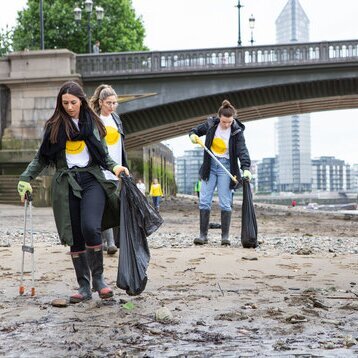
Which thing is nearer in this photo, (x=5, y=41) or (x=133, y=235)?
(x=133, y=235)

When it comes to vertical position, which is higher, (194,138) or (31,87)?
(31,87)

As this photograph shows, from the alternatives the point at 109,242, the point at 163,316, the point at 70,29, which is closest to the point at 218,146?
the point at 109,242

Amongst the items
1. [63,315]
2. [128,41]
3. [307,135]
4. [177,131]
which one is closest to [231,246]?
[63,315]

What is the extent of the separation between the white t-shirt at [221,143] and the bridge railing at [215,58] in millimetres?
20391

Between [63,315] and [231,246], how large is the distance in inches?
173

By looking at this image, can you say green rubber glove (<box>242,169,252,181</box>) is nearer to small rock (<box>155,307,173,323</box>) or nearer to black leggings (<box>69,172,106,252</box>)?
black leggings (<box>69,172,106,252</box>)

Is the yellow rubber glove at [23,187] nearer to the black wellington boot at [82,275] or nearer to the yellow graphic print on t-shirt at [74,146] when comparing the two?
the yellow graphic print on t-shirt at [74,146]

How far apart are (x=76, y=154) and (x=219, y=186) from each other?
388 centimetres

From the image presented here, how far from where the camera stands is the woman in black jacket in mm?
8211

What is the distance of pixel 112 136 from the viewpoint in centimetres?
650

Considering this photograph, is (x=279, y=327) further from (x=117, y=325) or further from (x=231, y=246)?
(x=231, y=246)

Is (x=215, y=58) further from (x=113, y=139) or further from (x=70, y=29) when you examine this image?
(x=113, y=139)

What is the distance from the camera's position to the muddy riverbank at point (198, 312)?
3330 mm

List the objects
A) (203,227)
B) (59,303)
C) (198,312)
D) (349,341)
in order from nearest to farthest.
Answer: (349,341)
(198,312)
(59,303)
(203,227)
